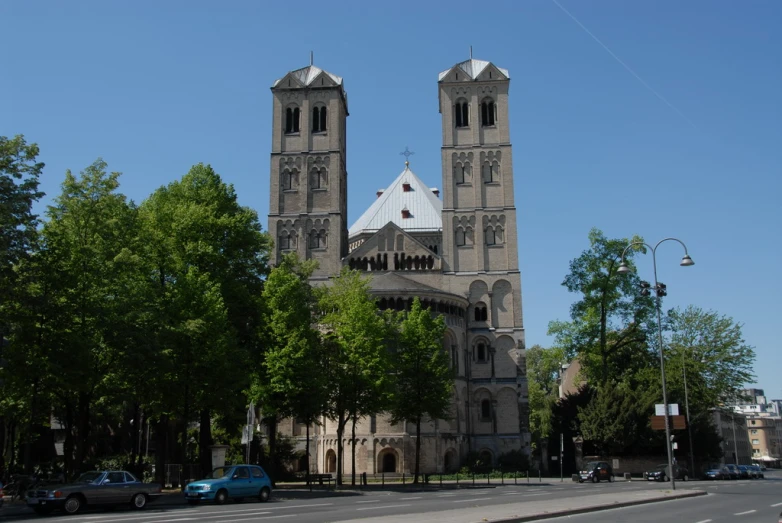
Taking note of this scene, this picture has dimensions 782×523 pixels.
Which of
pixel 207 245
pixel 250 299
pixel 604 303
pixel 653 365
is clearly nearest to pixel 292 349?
pixel 250 299

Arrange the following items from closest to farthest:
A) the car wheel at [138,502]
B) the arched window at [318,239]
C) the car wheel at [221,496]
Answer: the car wheel at [138,502] < the car wheel at [221,496] < the arched window at [318,239]

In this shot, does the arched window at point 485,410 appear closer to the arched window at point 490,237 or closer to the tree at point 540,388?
the arched window at point 490,237

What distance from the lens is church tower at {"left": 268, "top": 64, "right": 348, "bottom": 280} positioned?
6475 cm

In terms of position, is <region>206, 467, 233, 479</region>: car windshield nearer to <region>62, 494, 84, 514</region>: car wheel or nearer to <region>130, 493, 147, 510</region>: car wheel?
<region>130, 493, 147, 510</region>: car wheel

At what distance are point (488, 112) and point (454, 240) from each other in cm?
1274

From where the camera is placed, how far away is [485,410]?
63312mm

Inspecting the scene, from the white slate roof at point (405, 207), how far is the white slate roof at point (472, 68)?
45.6 feet

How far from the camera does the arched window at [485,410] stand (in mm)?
63000

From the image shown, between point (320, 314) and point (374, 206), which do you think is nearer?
point (320, 314)

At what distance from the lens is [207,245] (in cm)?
3716

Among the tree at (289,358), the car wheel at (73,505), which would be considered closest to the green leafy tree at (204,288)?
the tree at (289,358)

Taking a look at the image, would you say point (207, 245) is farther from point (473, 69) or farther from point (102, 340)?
point (473, 69)

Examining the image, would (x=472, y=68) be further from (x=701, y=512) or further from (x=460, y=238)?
(x=701, y=512)

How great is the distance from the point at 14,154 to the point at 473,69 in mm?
49877
